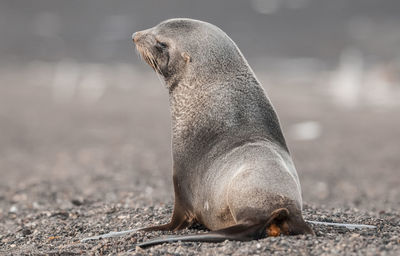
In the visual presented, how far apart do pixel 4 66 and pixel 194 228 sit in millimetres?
43721

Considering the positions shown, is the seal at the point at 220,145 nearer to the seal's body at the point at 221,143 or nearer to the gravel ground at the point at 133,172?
the seal's body at the point at 221,143

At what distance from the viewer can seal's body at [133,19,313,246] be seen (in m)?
5.07

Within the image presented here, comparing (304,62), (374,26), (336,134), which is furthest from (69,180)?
(374,26)

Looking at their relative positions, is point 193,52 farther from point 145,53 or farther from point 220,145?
point 220,145

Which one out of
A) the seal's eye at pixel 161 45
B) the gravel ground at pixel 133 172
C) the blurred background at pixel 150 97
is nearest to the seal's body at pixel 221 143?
the seal's eye at pixel 161 45

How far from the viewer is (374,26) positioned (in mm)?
60938

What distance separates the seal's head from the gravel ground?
1.38 m

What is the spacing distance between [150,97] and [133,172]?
66.5 feet

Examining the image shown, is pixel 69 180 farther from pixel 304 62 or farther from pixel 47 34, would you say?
pixel 47 34

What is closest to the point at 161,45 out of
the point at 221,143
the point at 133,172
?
the point at 221,143

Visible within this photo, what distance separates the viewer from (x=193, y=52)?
236 inches

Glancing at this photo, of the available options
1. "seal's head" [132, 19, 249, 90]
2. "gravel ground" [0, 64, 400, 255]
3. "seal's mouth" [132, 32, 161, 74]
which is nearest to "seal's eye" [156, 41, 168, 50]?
"seal's head" [132, 19, 249, 90]

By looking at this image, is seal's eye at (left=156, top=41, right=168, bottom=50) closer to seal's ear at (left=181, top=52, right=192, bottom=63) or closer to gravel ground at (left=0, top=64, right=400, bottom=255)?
seal's ear at (left=181, top=52, right=192, bottom=63)

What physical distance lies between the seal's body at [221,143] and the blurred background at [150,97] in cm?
247
